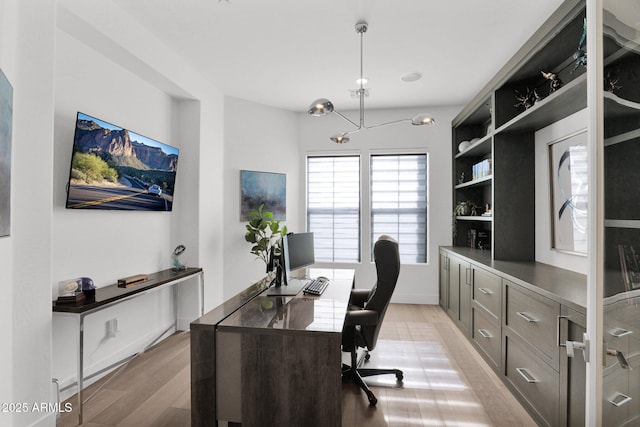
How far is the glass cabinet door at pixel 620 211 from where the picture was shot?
81 centimetres

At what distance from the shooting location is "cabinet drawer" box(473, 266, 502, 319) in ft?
8.24

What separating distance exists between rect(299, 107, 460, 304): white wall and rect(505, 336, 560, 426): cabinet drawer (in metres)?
2.30

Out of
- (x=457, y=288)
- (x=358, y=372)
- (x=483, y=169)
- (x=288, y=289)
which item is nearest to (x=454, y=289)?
(x=457, y=288)

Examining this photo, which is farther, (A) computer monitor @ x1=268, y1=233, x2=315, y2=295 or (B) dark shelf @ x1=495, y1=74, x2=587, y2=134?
(A) computer monitor @ x1=268, y1=233, x2=315, y2=295

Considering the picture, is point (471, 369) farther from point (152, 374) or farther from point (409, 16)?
point (409, 16)

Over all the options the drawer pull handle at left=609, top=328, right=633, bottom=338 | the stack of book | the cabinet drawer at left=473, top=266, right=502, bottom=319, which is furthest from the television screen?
the stack of book

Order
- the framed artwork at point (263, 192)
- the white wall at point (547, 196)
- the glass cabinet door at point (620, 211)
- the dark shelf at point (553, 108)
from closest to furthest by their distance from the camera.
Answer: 1. the glass cabinet door at point (620, 211)
2. the dark shelf at point (553, 108)
3. the white wall at point (547, 196)
4. the framed artwork at point (263, 192)

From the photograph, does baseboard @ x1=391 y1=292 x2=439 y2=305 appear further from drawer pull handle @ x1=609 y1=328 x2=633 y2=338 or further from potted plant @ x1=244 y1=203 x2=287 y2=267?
drawer pull handle @ x1=609 y1=328 x2=633 y2=338

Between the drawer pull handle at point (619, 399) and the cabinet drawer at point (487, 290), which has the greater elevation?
the drawer pull handle at point (619, 399)

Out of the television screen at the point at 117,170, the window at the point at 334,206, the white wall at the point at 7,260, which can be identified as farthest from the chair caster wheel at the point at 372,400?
the window at the point at 334,206

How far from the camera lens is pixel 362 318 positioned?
6.73ft

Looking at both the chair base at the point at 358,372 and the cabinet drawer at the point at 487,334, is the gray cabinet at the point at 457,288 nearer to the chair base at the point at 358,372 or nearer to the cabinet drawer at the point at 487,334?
the cabinet drawer at the point at 487,334

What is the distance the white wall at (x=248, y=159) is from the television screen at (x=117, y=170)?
967 mm

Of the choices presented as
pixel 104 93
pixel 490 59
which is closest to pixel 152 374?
pixel 104 93
